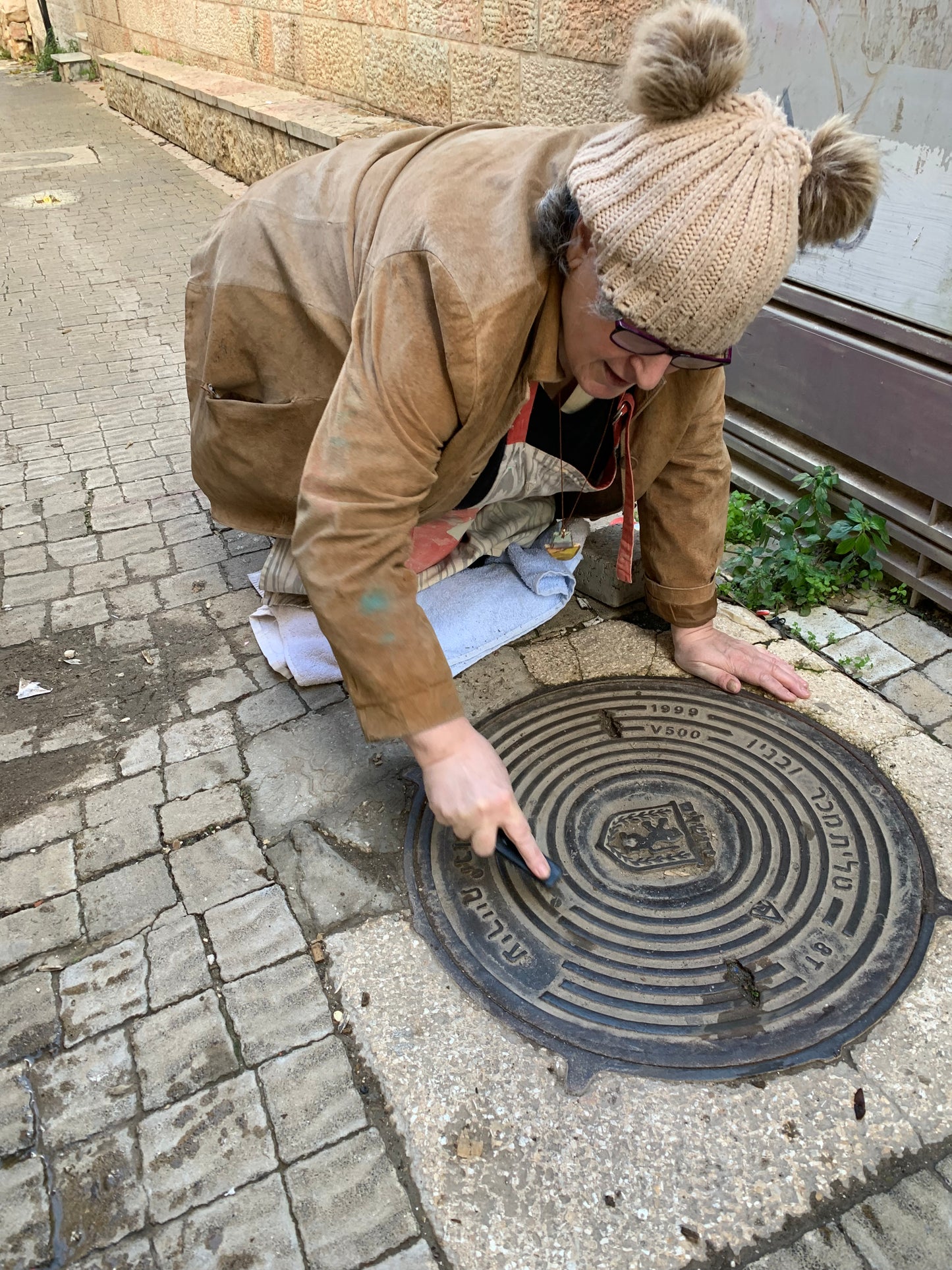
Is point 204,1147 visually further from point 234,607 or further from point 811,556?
point 811,556

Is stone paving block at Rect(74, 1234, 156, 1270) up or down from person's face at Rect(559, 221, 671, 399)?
down

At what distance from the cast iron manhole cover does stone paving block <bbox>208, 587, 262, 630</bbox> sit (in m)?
0.92

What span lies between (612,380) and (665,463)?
679 millimetres

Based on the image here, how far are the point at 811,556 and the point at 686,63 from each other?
6.10 feet

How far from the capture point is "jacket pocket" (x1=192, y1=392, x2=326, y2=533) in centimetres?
222

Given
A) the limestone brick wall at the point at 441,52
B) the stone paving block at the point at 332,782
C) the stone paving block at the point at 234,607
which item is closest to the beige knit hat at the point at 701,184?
the limestone brick wall at the point at 441,52

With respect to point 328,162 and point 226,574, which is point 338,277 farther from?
point 226,574

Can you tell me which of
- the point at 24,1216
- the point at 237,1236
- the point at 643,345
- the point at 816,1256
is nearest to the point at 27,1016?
the point at 24,1216

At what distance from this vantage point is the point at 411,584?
5.81 ft

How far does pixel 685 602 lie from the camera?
2.53 meters

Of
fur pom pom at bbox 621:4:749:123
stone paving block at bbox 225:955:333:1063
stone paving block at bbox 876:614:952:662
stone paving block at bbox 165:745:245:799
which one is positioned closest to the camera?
fur pom pom at bbox 621:4:749:123

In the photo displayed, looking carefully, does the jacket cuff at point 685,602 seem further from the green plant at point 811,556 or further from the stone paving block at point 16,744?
the stone paving block at point 16,744

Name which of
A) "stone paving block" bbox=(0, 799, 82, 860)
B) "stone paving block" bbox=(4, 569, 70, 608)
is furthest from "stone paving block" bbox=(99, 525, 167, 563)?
Result: "stone paving block" bbox=(0, 799, 82, 860)

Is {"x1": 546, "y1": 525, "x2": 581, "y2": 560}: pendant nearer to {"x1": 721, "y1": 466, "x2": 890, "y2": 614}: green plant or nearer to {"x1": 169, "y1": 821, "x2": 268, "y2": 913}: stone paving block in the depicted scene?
{"x1": 721, "y1": 466, "x2": 890, "y2": 614}: green plant
